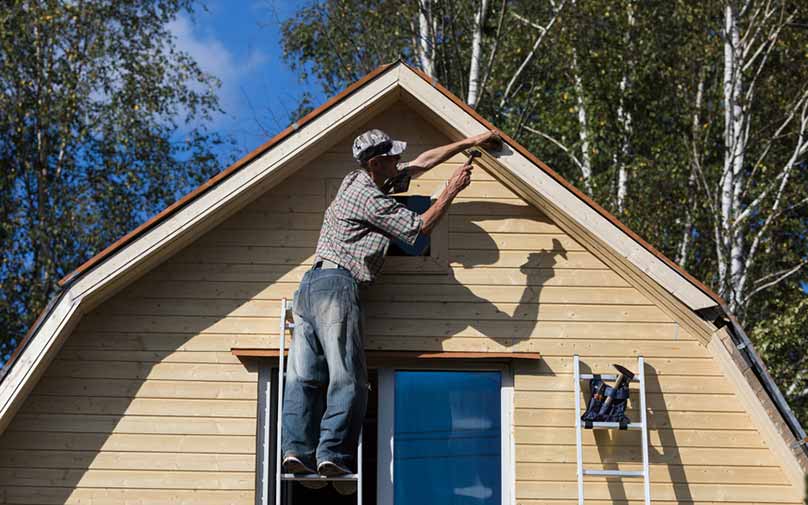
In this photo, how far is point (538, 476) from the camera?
853cm

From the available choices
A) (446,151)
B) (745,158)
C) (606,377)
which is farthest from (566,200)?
(745,158)

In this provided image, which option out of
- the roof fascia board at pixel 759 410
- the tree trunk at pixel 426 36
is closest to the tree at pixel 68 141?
the tree trunk at pixel 426 36

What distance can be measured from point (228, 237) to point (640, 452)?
3478mm

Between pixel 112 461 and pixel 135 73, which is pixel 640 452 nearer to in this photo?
pixel 112 461

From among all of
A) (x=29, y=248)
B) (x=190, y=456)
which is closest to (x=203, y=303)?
(x=190, y=456)

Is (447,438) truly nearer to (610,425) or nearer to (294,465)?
(610,425)

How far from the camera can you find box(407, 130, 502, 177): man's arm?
336 inches

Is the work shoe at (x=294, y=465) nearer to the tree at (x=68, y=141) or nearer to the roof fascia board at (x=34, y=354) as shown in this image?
the roof fascia board at (x=34, y=354)

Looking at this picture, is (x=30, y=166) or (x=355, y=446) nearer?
(x=355, y=446)

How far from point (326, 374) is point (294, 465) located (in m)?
0.66

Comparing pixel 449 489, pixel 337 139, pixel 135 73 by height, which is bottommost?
pixel 449 489

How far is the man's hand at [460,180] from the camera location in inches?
326

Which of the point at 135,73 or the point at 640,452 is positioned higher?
the point at 135,73

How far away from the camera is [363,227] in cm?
825
